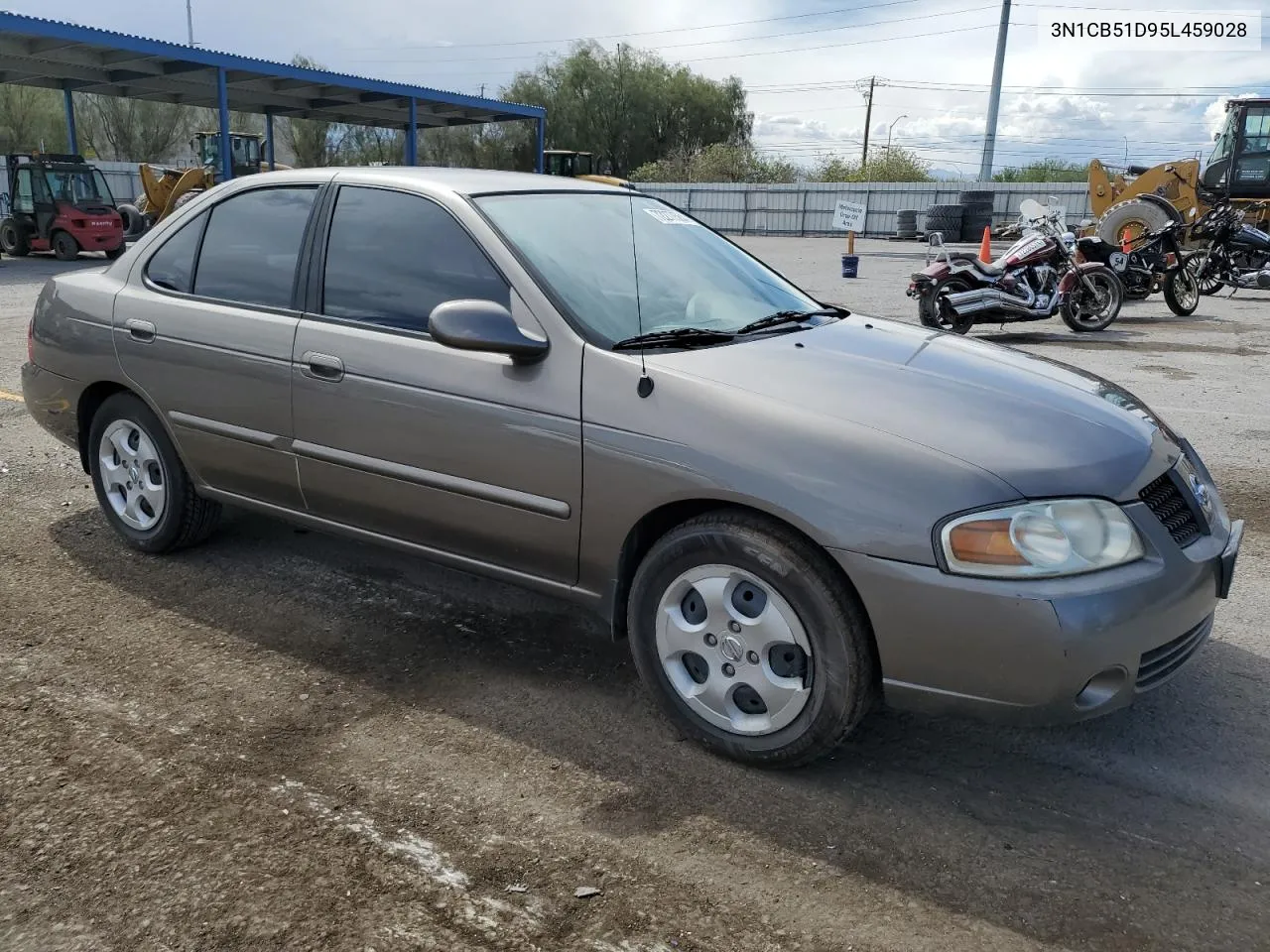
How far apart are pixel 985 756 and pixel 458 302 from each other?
206 cm

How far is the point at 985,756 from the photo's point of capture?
3059 mm

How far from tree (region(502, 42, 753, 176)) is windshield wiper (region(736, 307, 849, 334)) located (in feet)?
197

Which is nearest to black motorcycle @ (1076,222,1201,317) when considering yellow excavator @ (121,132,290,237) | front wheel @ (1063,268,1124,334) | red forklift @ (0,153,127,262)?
front wheel @ (1063,268,1124,334)

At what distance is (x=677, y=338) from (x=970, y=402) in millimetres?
901

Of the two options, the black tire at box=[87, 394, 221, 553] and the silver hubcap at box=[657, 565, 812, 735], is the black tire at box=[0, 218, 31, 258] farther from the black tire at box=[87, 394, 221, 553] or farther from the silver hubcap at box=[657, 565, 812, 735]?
the silver hubcap at box=[657, 565, 812, 735]

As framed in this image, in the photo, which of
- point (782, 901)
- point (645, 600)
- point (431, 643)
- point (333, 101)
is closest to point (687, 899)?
point (782, 901)

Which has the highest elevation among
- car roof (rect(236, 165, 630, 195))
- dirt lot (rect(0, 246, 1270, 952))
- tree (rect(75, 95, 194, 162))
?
tree (rect(75, 95, 194, 162))

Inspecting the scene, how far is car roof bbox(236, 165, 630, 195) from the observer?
366 centimetres

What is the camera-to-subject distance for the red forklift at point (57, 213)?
898 inches

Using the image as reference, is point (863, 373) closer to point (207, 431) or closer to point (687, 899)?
point (687, 899)

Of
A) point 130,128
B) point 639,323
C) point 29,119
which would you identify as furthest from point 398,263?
point 130,128

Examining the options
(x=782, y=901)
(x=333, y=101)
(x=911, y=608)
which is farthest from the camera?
(x=333, y=101)

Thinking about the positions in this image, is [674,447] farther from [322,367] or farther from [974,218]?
[974,218]

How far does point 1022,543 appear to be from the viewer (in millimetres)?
2553
